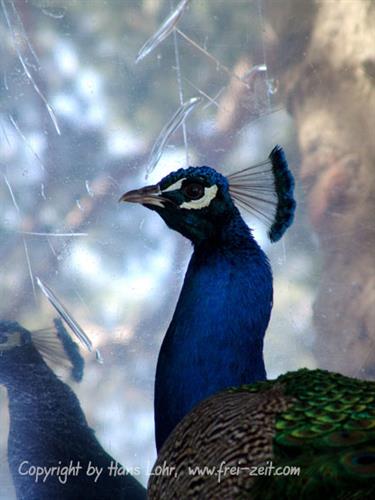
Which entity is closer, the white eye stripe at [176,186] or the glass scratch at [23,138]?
the white eye stripe at [176,186]

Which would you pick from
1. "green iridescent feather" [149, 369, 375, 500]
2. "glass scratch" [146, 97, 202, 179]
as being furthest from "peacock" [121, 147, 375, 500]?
"glass scratch" [146, 97, 202, 179]

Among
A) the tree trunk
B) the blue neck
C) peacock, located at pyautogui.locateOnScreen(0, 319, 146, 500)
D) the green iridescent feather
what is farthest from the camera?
the tree trunk

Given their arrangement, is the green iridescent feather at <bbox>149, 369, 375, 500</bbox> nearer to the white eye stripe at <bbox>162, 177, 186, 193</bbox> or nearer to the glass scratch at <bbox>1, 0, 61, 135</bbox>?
the white eye stripe at <bbox>162, 177, 186, 193</bbox>

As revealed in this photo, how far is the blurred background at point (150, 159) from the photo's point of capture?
1480 mm

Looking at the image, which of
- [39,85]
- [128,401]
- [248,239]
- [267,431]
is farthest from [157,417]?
[39,85]

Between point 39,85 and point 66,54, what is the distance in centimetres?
8

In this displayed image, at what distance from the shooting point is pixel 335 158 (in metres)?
1.57

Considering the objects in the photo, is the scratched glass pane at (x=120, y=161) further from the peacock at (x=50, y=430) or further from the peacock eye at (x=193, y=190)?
the peacock eye at (x=193, y=190)

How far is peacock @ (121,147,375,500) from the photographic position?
0.69 metres

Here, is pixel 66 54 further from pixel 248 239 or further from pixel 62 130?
pixel 248 239

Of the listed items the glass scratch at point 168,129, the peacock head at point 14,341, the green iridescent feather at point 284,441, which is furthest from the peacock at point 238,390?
the peacock head at point 14,341

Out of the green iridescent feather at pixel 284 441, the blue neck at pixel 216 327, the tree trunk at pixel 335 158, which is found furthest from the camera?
the tree trunk at pixel 335 158

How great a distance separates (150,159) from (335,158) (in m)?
0.37

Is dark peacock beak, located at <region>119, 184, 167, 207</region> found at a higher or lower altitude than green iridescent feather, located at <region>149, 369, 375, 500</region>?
higher
